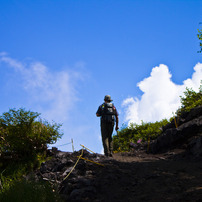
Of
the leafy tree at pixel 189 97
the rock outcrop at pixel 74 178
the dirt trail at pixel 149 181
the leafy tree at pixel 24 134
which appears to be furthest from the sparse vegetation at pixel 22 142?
the leafy tree at pixel 189 97

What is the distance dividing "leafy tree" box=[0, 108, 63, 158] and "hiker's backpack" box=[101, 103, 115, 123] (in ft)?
10.4

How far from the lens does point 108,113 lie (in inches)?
439

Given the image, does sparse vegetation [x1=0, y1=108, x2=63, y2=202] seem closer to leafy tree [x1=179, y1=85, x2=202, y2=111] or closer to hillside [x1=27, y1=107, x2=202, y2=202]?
hillside [x1=27, y1=107, x2=202, y2=202]

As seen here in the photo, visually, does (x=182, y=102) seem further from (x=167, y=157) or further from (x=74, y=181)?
(x=74, y=181)

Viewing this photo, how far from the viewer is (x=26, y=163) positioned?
1231 centimetres

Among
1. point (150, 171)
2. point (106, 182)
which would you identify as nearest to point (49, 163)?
point (106, 182)

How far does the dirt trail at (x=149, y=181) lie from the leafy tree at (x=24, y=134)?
483 cm

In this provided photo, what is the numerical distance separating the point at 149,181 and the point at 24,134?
296 inches

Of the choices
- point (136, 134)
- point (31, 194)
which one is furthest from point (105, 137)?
point (136, 134)

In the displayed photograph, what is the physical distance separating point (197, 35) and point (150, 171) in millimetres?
8445

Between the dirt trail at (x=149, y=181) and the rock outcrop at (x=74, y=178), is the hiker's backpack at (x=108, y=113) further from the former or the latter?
the dirt trail at (x=149, y=181)

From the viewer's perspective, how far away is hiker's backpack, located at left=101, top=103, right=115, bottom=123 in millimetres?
11156

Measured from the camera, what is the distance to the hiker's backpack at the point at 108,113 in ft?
36.6

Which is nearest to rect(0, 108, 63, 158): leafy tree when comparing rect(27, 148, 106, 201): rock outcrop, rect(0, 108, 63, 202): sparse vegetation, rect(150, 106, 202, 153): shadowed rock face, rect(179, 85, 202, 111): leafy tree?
rect(0, 108, 63, 202): sparse vegetation
